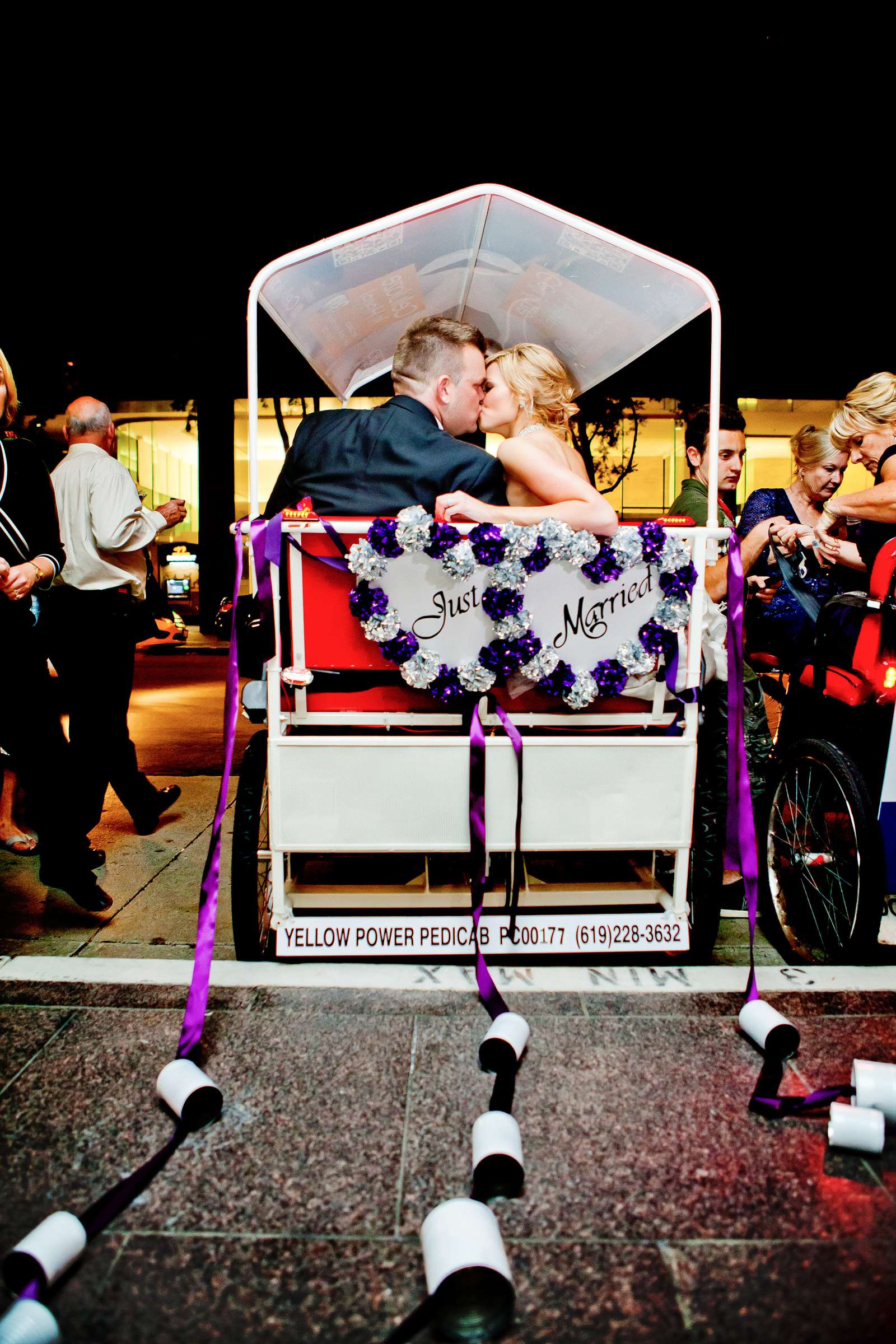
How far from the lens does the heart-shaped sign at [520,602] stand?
244 centimetres

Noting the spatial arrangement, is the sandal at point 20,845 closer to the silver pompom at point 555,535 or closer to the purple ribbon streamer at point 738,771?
the silver pompom at point 555,535

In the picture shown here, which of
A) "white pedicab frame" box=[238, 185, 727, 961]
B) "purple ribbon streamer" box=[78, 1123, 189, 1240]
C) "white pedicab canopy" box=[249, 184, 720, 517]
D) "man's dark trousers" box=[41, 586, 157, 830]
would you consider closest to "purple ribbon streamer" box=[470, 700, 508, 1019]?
"white pedicab frame" box=[238, 185, 727, 961]

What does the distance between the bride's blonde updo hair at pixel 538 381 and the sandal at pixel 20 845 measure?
9.71ft

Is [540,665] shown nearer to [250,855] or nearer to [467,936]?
[467,936]

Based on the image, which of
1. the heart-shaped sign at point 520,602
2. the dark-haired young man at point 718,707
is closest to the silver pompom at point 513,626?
the heart-shaped sign at point 520,602

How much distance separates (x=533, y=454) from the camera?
8.81 feet

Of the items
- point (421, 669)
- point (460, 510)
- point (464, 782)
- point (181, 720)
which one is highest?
point (460, 510)

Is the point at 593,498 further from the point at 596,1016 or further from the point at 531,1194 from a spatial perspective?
the point at 531,1194

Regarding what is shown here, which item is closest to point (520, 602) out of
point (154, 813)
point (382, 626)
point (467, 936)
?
point (382, 626)

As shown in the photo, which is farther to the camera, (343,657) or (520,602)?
(343,657)

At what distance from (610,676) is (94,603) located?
8.21ft

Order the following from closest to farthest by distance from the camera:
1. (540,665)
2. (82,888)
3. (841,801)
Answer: (540,665) → (841,801) → (82,888)

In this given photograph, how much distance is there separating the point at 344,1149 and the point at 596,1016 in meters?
0.84

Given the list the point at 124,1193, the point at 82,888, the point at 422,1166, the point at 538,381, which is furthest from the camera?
the point at 82,888
